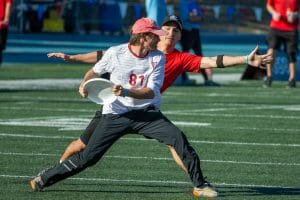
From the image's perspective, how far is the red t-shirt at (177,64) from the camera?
1089 centimetres

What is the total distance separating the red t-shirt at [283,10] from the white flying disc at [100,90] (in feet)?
48.0

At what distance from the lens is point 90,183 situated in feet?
36.1

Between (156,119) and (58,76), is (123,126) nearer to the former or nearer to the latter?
(156,119)

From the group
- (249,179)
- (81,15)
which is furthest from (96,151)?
(81,15)

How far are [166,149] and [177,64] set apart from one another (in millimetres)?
2937

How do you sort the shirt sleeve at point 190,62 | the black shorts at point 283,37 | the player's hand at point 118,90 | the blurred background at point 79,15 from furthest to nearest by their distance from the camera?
the blurred background at point 79,15, the black shorts at point 283,37, the shirt sleeve at point 190,62, the player's hand at point 118,90

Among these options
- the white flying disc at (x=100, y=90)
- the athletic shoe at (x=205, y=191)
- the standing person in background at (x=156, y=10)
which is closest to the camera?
the white flying disc at (x=100, y=90)

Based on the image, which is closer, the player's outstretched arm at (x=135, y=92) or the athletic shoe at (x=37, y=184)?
the player's outstretched arm at (x=135, y=92)

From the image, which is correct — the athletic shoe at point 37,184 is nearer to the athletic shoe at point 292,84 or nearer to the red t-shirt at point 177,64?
the red t-shirt at point 177,64

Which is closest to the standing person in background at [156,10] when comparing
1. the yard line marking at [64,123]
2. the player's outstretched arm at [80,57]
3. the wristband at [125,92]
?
the yard line marking at [64,123]

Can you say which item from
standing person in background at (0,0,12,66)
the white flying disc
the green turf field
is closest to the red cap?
the white flying disc

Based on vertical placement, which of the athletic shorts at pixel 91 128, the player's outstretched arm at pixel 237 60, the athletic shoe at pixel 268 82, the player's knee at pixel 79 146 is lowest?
the athletic shoe at pixel 268 82

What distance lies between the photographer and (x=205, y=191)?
33.6ft

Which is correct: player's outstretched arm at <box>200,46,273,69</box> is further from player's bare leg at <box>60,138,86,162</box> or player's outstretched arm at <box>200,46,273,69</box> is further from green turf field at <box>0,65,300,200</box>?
player's bare leg at <box>60,138,86,162</box>
